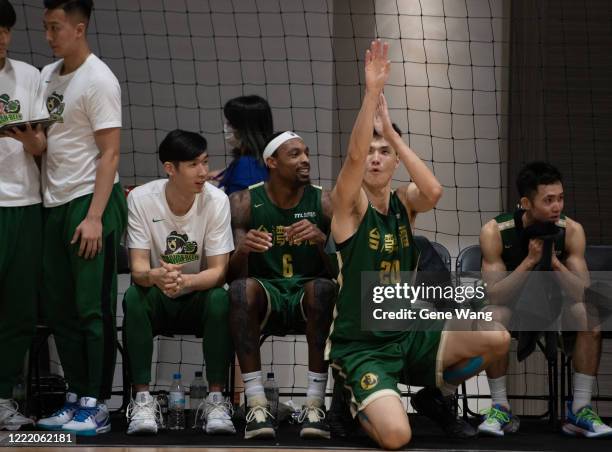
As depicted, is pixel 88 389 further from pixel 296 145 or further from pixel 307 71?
pixel 307 71

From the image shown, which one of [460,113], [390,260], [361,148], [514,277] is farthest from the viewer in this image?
[460,113]

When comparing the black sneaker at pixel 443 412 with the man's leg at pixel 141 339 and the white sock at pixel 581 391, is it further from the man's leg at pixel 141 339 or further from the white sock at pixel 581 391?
the man's leg at pixel 141 339

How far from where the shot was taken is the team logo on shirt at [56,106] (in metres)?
4.23

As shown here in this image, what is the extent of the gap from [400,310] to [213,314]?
0.79 m

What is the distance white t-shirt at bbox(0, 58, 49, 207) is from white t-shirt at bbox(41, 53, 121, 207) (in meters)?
0.06

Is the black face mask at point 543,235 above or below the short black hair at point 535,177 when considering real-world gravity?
below

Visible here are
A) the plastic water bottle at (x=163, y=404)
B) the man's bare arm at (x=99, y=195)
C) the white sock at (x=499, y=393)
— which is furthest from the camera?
the plastic water bottle at (x=163, y=404)

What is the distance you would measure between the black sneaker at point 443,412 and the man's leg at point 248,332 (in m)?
0.64

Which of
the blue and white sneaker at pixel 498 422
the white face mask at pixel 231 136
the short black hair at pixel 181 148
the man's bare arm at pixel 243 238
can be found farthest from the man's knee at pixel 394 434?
the white face mask at pixel 231 136

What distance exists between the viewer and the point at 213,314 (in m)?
4.28

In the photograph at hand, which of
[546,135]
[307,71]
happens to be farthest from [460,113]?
[307,71]

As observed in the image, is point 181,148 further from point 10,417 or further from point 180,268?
point 10,417

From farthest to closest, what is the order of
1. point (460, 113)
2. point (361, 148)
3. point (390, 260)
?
point (460, 113)
point (390, 260)
point (361, 148)

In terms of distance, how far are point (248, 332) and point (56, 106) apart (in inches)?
48.7
